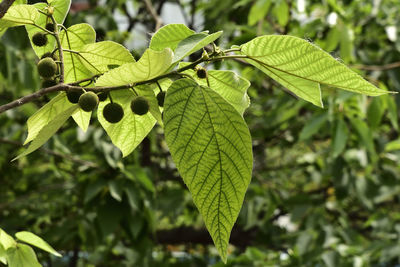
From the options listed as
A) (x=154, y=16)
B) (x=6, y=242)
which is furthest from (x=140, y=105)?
(x=154, y=16)

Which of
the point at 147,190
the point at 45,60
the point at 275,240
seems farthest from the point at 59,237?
the point at 45,60

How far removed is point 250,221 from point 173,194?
49cm

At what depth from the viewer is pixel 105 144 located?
8.86ft

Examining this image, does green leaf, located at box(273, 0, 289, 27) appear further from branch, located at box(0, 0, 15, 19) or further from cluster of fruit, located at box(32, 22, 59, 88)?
branch, located at box(0, 0, 15, 19)

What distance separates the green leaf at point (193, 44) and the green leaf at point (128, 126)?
169mm

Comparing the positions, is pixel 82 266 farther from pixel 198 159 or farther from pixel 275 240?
pixel 198 159

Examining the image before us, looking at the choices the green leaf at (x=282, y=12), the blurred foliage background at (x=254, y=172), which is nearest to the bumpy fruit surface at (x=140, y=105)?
the blurred foliage background at (x=254, y=172)

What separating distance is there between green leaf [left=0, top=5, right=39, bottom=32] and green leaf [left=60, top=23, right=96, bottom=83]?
66 mm

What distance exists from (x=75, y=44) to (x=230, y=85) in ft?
0.85

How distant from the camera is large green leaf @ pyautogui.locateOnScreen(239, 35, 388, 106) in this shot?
657 mm

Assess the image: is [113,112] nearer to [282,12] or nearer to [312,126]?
[312,126]

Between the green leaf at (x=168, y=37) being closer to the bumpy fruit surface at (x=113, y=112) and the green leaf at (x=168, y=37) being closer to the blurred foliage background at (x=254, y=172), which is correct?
the bumpy fruit surface at (x=113, y=112)

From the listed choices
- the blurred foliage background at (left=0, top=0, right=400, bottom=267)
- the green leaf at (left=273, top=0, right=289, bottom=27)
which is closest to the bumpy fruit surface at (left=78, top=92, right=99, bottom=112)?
the blurred foliage background at (left=0, top=0, right=400, bottom=267)

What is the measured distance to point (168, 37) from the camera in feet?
2.45
